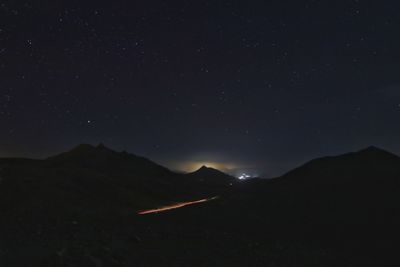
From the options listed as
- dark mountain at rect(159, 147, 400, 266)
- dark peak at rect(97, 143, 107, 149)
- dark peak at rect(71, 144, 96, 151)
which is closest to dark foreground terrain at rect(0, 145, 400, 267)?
dark mountain at rect(159, 147, 400, 266)

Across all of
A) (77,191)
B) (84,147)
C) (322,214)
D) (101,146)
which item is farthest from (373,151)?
(101,146)

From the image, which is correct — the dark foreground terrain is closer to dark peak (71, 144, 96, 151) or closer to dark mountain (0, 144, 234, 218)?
dark mountain (0, 144, 234, 218)

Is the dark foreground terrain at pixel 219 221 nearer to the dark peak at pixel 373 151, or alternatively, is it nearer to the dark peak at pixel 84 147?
the dark peak at pixel 373 151

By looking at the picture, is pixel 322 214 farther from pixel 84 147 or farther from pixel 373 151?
pixel 84 147

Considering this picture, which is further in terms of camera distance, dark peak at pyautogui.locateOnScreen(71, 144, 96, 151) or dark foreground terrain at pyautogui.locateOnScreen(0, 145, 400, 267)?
dark peak at pyautogui.locateOnScreen(71, 144, 96, 151)

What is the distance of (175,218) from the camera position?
33.0 meters

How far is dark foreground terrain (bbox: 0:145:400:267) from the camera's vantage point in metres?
22.0

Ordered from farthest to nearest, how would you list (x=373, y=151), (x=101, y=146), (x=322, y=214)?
(x=101, y=146), (x=373, y=151), (x=322, y=214)

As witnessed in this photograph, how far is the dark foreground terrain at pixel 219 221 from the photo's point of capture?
72.1 ft

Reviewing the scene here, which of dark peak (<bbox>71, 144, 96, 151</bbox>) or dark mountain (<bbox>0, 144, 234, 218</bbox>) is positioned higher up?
dark peak (<bbox>71, 144, 96, 151</bbox>)

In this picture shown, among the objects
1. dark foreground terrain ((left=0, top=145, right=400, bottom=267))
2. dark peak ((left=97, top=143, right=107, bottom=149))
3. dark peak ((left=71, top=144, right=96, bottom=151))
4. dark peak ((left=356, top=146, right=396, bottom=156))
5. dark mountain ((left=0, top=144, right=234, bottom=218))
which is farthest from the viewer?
dark peak ((left=97, top=143, right=107, bottom=149))

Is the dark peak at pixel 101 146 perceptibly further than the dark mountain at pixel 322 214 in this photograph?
Yes

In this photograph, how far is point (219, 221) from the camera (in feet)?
107

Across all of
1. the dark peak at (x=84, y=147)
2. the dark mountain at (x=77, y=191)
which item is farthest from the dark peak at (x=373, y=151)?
the dark peak at (x=84, y=147)
